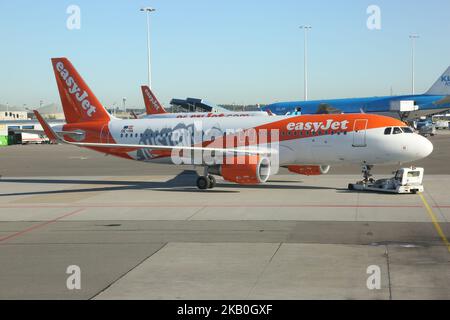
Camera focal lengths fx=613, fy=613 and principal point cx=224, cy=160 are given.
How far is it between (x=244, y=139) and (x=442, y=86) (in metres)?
73.1

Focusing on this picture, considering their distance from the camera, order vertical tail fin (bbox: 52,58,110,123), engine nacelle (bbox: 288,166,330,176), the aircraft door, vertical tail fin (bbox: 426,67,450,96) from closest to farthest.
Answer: the aircraft door → engine nacelle (bbox: 288,166,330,176) → vertical tail fin (bbox: 52,58,110,123) → vertical tail fin (bbox: 426,67,450,96)

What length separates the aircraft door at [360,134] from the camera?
30812mm

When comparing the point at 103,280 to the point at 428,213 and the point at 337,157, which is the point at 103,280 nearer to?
the point at 428,213

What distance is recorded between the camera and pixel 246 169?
30.8 m

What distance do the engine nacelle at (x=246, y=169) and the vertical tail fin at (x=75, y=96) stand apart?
36.3 feet

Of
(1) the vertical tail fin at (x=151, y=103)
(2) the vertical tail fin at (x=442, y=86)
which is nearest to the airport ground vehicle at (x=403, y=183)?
(1) the vertical tail fin at (x=151, y=103)

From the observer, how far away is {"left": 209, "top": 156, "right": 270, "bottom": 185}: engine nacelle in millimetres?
30688

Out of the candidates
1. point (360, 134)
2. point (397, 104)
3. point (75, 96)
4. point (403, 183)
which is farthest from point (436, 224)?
point (397, 104)

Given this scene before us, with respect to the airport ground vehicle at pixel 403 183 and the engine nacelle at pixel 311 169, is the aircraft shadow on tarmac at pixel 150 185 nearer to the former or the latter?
the engine nacelle at pixel 311 169

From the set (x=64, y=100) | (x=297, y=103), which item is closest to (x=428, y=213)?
(x=64, y=100)

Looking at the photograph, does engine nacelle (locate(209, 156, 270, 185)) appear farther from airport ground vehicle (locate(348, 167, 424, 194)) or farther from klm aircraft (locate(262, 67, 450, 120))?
klm aircraft (locate(262, 67, 450, 120))

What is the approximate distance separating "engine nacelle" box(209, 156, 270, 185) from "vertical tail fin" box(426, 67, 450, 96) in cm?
7314

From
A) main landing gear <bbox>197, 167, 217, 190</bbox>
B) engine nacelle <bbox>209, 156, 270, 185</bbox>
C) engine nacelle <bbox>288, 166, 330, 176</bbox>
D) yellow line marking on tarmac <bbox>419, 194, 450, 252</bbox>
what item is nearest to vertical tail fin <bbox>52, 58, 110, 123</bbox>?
main landing gear <bbox>197, 167, 217, 190</bbox>
